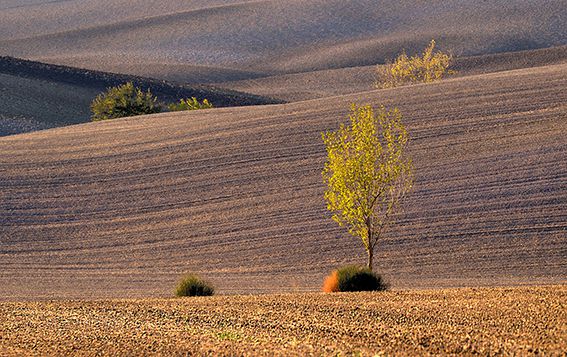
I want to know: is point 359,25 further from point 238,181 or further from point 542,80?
point 238,181

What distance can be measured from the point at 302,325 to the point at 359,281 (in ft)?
36.5

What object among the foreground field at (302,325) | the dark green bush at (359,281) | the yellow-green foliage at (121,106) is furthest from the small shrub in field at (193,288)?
the yellow-green foliage at (121,106)

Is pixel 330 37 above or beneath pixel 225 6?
beneath

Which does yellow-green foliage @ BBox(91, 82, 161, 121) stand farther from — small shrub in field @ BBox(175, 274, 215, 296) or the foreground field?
the foreground field

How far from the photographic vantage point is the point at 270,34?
143m

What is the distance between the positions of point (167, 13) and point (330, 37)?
35690 millimetres

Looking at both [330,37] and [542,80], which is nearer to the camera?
[542,80]

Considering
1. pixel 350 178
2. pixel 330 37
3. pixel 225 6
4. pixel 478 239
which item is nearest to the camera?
pixel 350 178

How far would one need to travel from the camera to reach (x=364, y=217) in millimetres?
30656

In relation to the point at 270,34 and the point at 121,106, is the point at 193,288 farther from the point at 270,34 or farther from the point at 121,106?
the point at 270,34

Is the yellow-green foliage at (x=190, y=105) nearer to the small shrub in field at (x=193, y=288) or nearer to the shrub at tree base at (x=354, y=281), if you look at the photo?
the small shrub in field at (x=193, y=288)

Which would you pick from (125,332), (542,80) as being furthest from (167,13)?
(125,332)

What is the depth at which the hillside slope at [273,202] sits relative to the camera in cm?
3222

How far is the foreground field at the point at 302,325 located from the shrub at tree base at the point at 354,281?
3953 millimetres
